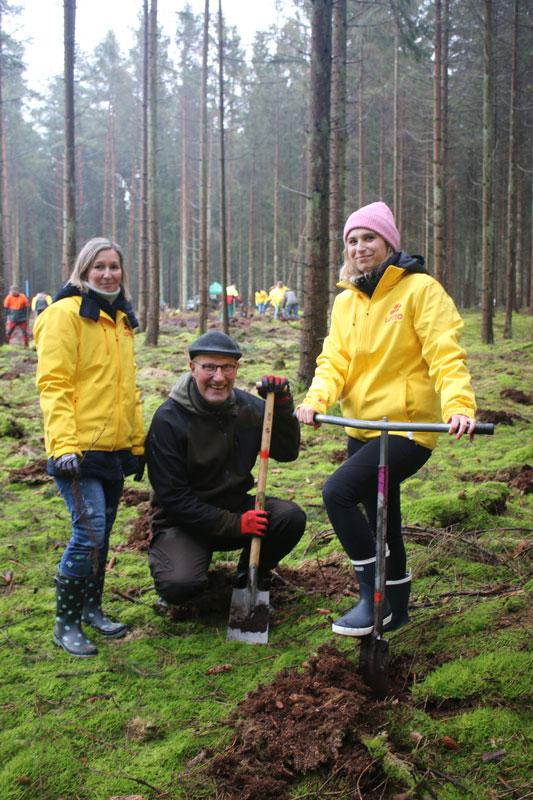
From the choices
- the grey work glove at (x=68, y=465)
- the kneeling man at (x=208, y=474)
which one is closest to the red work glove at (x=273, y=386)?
the kneeling man at (x=208, y=474)

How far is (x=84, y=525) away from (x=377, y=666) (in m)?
1.78

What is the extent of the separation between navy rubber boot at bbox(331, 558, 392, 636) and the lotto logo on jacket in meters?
1.22

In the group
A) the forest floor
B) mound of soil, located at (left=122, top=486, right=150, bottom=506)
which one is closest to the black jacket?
the forest floor

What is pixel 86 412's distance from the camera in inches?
152

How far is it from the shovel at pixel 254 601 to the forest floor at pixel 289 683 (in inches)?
3.6

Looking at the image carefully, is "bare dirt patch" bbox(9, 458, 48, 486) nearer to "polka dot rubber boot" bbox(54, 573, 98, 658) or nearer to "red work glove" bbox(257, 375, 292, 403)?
"polka dot rubber boot" bbox(54, 573, 98, 658)

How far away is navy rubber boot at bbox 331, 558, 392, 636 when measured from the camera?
126 inches

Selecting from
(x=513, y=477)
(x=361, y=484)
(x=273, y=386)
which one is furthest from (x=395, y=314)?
(x=513, y=477)

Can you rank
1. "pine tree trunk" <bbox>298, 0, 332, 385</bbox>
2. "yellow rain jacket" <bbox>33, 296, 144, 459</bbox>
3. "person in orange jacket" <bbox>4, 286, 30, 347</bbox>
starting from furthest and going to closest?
"person in orange jacket" <bbox>4, 286, 30, 347</bbox> → "pine tree trunk" <bbox>298, 0, 332, 385</bbox> → "yellow rain jacket" <bbox>33, 296, 144, 459</bbox>

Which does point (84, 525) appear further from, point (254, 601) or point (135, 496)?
point (135, 496)

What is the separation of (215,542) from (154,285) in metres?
14.9

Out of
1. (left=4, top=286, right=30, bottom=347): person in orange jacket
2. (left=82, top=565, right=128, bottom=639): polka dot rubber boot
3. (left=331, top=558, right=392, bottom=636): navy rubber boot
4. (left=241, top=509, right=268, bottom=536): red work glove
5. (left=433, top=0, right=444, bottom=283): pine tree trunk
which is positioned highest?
(left=433, top=0, right=444, bottom=283): pine tree trunk

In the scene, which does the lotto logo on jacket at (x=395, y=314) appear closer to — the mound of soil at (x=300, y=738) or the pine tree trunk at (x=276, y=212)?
the mound of soil at (x=300, y=738)

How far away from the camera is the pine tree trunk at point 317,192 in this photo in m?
9.00
